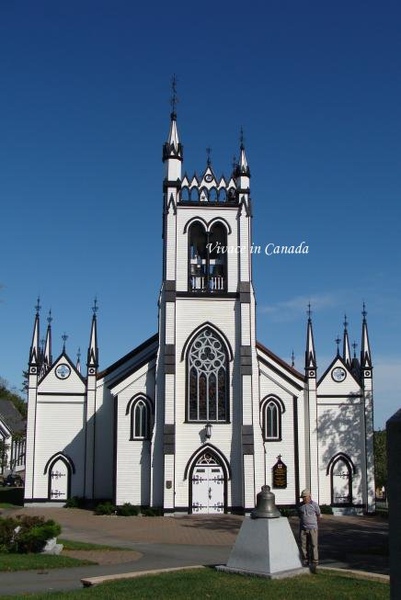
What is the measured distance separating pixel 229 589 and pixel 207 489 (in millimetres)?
24647

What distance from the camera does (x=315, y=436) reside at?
39312 millimetres

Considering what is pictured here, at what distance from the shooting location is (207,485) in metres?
36.9

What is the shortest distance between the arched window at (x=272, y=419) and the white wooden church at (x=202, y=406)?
68 mm

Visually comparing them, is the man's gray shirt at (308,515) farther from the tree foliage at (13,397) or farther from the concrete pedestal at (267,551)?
the tree foliage at (13,397)

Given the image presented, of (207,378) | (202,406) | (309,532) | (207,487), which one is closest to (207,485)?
(207,487)

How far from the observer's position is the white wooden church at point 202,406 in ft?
122

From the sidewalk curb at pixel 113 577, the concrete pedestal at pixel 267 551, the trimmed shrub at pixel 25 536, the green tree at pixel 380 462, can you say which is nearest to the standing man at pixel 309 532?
the concrete pedestal at pixel 267 551

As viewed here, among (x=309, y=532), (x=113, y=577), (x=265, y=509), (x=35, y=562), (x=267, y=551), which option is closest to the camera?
(x=267, y=551)

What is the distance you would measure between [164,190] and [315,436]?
16.7m

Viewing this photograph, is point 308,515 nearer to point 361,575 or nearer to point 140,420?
point 361,575

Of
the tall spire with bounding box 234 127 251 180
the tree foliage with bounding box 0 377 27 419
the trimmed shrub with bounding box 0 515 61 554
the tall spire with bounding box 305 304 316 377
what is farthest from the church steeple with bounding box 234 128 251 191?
the tree foliage with bounding box 0 377 27 419

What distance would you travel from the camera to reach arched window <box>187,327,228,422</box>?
37719 millimetres

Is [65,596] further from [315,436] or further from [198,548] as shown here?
[315,436]

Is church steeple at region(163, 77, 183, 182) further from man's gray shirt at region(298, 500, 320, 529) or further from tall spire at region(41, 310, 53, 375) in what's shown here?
man's gray shirt at region(298, 500, 320, 529)
